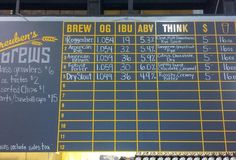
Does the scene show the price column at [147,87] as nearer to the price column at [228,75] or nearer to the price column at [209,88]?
the price column at [209,88]

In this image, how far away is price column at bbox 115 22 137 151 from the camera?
12.0 ft

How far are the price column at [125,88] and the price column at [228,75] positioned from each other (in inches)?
34.6

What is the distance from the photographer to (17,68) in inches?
155

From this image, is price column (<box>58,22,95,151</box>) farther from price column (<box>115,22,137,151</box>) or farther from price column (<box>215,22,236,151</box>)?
price column (<box>215,22,236,151</box>)

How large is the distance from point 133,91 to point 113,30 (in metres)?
0.71

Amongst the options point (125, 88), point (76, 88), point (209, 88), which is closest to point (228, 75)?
point (209, 88)

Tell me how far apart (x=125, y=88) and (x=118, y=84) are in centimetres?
8

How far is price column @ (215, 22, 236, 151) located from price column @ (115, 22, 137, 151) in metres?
0.88

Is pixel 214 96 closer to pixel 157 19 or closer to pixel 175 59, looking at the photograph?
pixel 175 59

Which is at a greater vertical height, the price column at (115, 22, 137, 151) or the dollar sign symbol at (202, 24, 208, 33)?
the dollar sign symbol at (202, 24, 208, 33)

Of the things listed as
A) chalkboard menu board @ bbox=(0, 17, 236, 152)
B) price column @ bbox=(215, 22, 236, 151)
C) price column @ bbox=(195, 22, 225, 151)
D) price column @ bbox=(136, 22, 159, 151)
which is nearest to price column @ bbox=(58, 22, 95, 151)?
chalkboard menu board @ bbox=(0, 17, 236, 152)

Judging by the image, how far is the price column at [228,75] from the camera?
3.67 meters

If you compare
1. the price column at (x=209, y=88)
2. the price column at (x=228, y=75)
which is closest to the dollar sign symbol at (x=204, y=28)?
the price column at (x=209, y=88)

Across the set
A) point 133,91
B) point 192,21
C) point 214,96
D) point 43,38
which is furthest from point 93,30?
point 214,96
